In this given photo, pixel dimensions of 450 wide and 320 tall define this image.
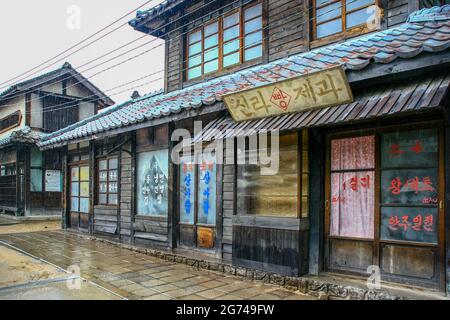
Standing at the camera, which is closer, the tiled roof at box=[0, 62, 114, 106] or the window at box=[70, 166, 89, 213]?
the window at box=[70, 166, 89, 213]

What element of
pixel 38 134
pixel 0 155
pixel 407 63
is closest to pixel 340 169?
pixel 407 63

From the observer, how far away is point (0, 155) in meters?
21.9

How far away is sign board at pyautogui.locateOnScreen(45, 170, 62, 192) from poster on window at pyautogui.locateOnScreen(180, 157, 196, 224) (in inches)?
534

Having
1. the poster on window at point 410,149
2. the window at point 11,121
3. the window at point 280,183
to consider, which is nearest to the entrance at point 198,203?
the window at point 280,183

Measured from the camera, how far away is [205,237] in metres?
8.44

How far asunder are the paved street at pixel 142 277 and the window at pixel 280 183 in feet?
4.73

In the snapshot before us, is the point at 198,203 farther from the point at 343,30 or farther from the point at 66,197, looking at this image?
the point at 66,197

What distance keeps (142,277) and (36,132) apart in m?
16.2

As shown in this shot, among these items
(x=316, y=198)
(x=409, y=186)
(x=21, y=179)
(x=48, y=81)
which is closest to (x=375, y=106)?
(x=409, y=186)

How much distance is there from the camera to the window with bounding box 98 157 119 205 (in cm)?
1177

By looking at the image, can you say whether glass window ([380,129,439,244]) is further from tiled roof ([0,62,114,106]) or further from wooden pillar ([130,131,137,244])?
tiled roof ([0,62,114,106])

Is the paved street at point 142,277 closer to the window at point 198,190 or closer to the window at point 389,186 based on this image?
the window at point 198,190

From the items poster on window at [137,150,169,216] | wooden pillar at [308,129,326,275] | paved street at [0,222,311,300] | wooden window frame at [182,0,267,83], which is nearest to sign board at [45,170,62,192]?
paved street at [0,222,311,300]
